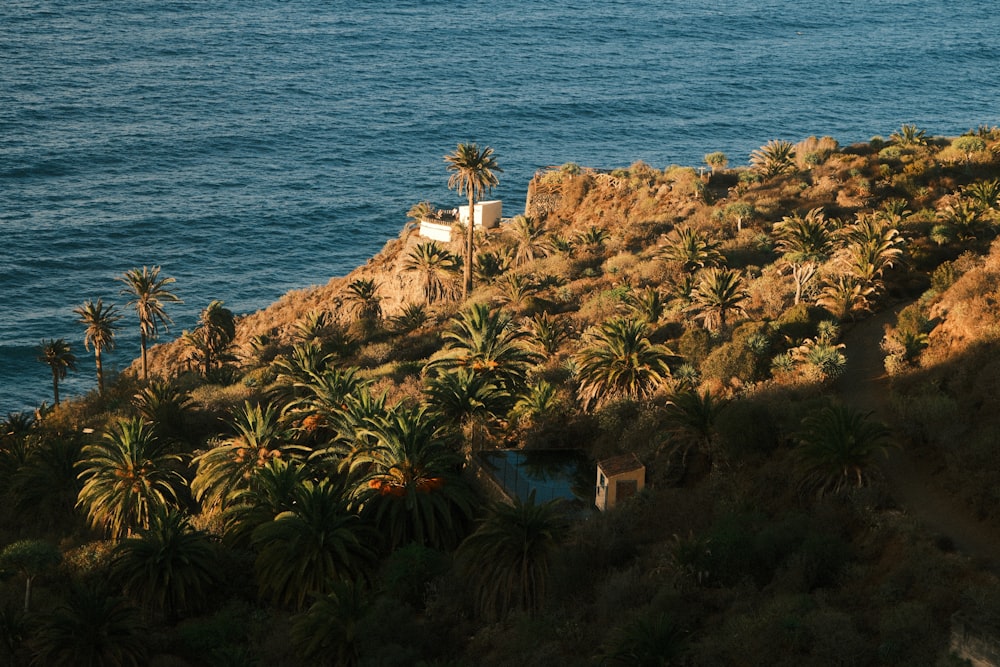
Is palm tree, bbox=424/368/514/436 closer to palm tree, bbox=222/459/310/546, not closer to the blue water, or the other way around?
palm tree, bbox=222/459/310/546

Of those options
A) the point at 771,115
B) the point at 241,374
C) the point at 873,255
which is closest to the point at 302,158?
the point at 771,115

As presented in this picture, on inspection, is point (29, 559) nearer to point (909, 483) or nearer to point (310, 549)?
point (310, 549)

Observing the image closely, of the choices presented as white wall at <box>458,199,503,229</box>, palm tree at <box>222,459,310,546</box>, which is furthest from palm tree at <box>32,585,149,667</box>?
white wall at <box>458,199,503,229</box>

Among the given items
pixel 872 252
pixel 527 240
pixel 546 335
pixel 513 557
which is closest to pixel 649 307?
pixel 546 335

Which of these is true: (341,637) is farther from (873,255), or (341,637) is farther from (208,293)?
(208,293)

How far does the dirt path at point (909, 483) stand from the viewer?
105ft

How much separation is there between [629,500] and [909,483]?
9200mm

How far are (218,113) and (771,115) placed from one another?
86.8 m

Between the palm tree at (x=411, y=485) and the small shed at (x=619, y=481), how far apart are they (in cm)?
548

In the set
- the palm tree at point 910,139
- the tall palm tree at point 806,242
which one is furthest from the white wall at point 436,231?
the palm tree at point 910,139

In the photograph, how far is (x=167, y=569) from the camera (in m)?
40.3

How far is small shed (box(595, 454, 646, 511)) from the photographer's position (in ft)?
130

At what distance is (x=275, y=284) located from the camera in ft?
399

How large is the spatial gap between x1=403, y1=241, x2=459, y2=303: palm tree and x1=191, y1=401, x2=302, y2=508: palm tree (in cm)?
3824
